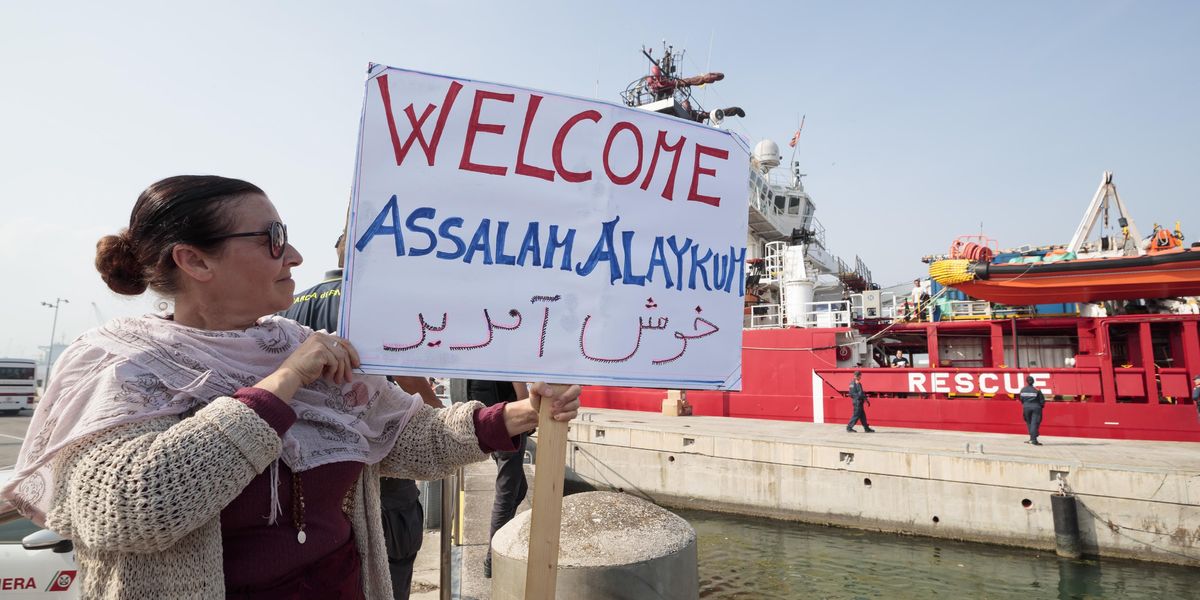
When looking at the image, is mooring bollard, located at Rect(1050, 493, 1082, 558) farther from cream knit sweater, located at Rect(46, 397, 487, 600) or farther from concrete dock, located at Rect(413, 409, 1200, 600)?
cream knit sweater, located at Rect(46, 397, 487, 600)

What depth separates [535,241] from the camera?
183 cm

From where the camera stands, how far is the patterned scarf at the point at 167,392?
113 cm

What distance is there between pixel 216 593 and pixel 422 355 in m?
0.69

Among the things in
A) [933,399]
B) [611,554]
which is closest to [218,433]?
[611,554]

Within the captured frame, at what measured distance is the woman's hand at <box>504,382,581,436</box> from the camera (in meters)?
1.70

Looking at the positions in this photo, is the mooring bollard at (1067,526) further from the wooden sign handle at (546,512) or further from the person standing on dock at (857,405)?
the wooden sign handle at (546,512)

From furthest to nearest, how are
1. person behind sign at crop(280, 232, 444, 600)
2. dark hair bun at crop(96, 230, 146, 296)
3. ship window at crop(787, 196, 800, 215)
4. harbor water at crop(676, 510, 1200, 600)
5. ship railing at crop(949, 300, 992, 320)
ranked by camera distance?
ship window at crop(787, 196, 800, 215) < ship railing at crop(949, 300, 992, 320) < harbor water at crop(676, 510, 1200, 600) < person behind sign at crop(280, 232, 444, 600) < dark hair bun at crop(96, 230, 146, 296)

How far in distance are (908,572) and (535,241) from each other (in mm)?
8216

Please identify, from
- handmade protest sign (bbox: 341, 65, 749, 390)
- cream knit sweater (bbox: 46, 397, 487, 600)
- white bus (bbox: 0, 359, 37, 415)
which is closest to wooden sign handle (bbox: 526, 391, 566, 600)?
handmade protest sign (bbox: 341, 65, 749, 390)

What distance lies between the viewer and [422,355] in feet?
5.47

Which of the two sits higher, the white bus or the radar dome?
the radar dome

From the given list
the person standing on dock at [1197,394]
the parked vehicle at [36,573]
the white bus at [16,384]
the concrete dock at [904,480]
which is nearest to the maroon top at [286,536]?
the parked vehicle at [36,573]

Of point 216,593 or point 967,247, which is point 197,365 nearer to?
point 216,593

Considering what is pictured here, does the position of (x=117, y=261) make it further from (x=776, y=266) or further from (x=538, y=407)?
(x=776, y=266)
